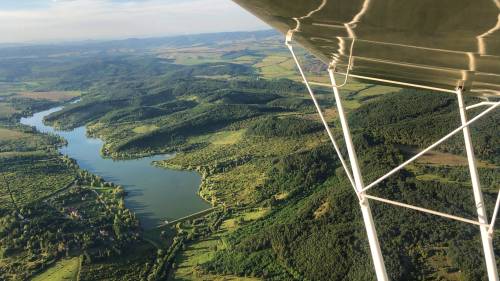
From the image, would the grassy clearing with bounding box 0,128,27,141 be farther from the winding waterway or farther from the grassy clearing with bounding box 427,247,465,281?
the grassy clearing with bounding box 427,247,465,281

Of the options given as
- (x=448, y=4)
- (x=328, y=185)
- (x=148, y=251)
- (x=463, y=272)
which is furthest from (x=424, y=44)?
(x=328, y=185)

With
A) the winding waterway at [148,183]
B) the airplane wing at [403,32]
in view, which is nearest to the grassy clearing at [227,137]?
the winding waterway at [148,183]

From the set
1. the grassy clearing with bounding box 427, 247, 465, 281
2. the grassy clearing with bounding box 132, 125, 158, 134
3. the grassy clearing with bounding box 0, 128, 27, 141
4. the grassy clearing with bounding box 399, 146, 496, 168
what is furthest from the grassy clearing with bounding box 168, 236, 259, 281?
the grassy clearing with bounding box 0, 128, 27, 141

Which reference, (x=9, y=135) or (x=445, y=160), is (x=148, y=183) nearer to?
(x=445, y=160)

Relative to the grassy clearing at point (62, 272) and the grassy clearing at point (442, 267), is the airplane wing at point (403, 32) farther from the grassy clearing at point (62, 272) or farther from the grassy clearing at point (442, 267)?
the grassy clearing at point (62, 272)

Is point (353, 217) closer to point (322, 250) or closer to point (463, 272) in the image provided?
point (322, 250)

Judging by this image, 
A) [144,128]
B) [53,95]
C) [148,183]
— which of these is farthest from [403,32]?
[53,95]
